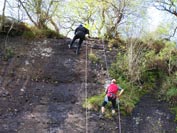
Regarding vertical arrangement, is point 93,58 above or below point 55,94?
above

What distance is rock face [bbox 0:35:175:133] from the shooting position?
12.6 m

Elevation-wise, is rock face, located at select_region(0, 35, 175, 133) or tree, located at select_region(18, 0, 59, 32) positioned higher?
tree, located at select_region(18, 0, 59, 32)

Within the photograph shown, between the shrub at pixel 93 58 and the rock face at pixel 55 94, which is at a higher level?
the shrub at pixel 93 58

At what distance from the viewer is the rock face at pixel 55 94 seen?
1262 centimetres

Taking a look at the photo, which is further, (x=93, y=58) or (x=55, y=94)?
(x=93, y=58)

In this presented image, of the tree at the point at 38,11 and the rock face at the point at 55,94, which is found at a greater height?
the tree at the point at 38,11

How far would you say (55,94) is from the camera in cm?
1459

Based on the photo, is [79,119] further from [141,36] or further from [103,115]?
[141,36]

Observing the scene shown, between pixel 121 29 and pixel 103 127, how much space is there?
365 inches

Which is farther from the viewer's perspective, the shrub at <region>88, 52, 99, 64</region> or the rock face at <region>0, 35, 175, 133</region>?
the shrub at <region>88, 52, 99, 64</region>

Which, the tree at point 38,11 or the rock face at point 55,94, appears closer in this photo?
the rock face at point 55,94

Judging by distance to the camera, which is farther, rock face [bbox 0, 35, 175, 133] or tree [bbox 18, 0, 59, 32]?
tree [bbox 18, 0, 59, 32]

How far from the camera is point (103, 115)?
13336 millimetres

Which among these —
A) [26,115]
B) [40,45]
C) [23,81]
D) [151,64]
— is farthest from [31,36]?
[26,115]
